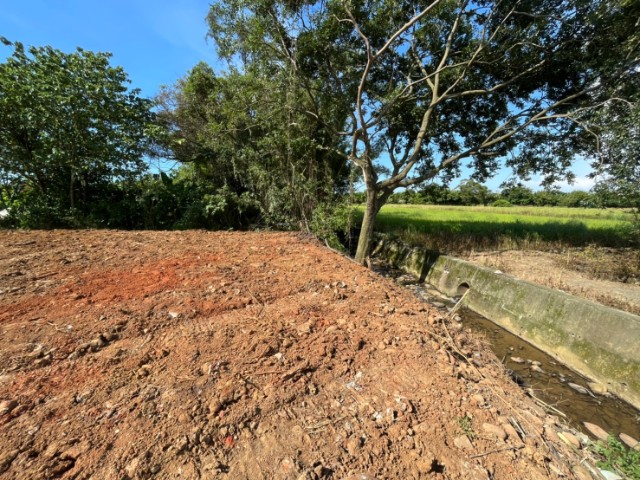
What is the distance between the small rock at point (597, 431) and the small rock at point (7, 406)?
16.7 ft

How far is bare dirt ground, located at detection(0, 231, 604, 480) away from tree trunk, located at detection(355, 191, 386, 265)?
481 cm

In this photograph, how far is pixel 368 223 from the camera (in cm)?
830

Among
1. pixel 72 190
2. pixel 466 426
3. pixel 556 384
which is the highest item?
pixel 72 190

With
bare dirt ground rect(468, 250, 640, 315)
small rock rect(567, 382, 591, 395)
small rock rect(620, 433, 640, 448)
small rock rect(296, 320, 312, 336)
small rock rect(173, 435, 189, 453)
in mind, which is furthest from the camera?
bare dirt ground rect(468, 250, 640, 315)

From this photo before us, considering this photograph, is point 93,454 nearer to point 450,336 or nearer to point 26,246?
point 450,336

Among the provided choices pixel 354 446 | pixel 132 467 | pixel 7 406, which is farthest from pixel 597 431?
pixel 7 406

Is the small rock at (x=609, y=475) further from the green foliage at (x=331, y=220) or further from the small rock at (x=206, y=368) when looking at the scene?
the green foliage at (x=331, y=220)

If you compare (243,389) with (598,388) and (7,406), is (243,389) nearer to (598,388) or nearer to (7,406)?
(7,406)

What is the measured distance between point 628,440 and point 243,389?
416cm

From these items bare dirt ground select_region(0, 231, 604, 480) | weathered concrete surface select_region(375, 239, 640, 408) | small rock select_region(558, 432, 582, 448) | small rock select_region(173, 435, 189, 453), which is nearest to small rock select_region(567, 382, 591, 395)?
weathered concrete surface select_region(375, 239, 640, 408)

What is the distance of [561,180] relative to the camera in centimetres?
851

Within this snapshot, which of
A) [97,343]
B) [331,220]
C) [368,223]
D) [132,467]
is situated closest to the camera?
[132,467]

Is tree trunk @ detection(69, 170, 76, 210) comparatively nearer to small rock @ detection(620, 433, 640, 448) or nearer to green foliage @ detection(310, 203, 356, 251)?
green foliage @ detection(310, 203, 356, 251)

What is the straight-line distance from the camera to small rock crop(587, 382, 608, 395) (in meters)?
3.89
